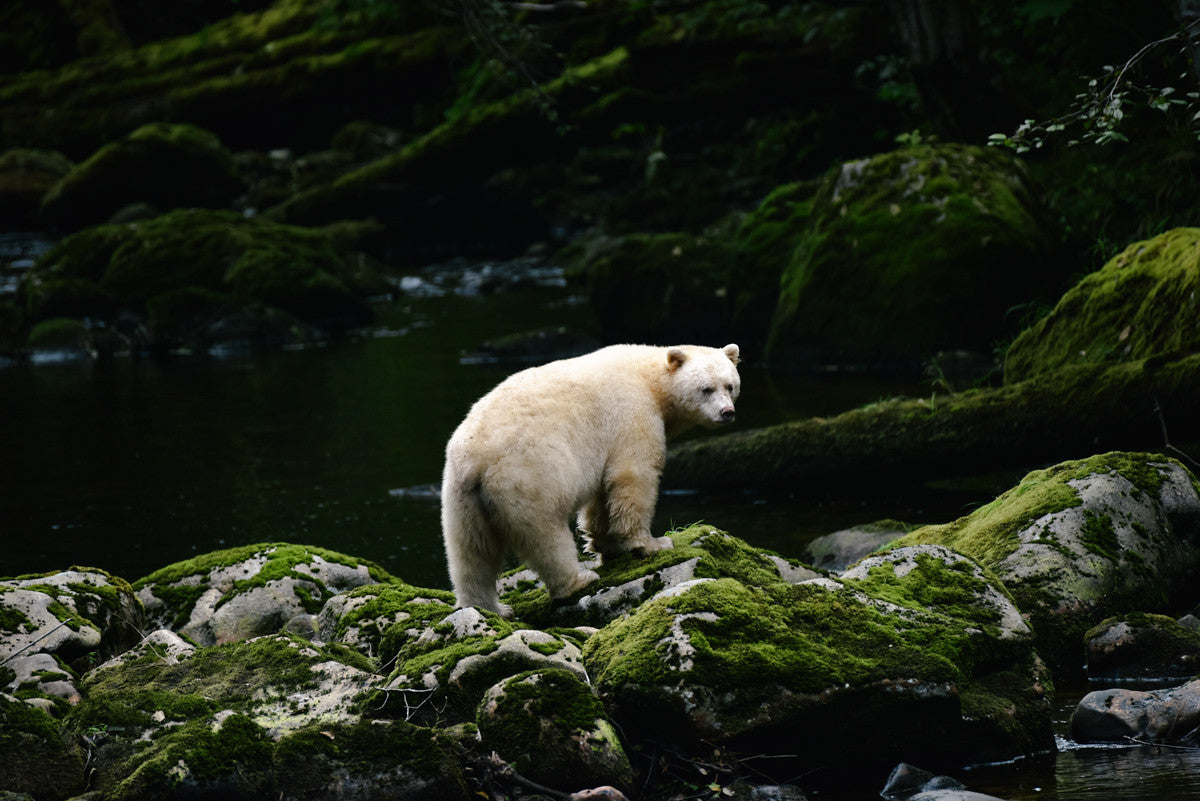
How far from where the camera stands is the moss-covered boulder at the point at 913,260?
637 inches

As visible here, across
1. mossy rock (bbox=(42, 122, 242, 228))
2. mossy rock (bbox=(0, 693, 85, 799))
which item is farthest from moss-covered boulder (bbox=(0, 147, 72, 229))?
mossy rock (bbox=(0, 693, 85, 799))

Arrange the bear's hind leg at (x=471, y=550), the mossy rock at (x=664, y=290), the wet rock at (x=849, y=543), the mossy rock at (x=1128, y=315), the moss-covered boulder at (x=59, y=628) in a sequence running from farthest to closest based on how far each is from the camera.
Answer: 1. the mossy rock at (x=664, y=290)
2. the mossy rock at (x=1128, y=315)
3. the wet rock at (x=849, y=543)
4. the bear's hind leg at (x=471, y=550)
5. the moss-covered boulder at (x=59, y=628)

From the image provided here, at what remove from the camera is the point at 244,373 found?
21.6 metres

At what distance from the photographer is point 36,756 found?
5.12 m

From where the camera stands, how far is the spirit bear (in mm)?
6355

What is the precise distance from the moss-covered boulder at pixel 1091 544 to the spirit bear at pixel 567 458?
196cm

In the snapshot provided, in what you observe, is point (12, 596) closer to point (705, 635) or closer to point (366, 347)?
point (705, 635)

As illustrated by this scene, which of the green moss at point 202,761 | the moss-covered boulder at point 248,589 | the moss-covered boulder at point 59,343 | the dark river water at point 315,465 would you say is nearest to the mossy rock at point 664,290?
the dark river water at point 315,465

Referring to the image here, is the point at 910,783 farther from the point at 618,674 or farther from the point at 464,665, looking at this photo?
the point at 464,665

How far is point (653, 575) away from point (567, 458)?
2.62 ft

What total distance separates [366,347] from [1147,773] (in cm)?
1912

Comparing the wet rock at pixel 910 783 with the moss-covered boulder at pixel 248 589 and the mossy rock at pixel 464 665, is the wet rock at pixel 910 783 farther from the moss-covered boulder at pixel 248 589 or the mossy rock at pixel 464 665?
the moss-covered boulder at pixel 248 589

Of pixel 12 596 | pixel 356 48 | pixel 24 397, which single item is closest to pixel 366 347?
pixel 24 397

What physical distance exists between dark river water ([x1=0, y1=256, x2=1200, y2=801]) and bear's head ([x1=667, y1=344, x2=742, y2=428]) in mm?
2376
